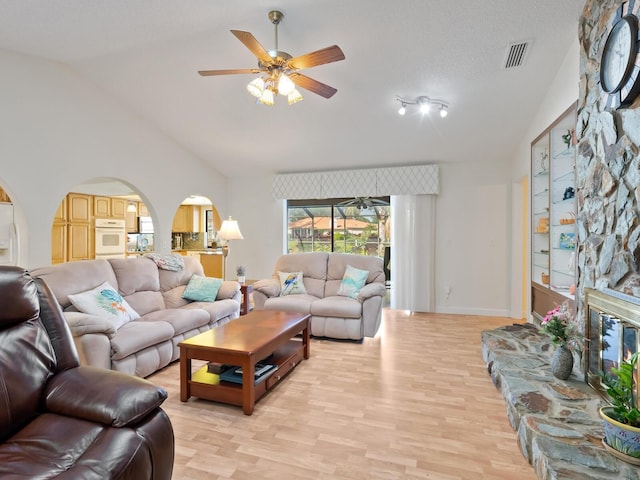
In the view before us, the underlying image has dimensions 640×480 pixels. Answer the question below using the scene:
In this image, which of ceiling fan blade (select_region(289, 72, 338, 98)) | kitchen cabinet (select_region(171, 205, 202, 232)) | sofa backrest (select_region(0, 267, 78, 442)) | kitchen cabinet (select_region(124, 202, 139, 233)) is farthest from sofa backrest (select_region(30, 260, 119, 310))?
kitchen cabinet (select_region(171, 205, 202, 232))

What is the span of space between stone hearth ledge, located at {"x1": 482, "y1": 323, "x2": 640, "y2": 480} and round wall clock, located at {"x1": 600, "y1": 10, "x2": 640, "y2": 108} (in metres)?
1.81

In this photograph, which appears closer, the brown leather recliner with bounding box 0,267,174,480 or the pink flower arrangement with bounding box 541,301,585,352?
the brown leather recliner with bounding box 0,267,174,480

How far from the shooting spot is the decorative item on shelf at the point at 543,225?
12.5 feet

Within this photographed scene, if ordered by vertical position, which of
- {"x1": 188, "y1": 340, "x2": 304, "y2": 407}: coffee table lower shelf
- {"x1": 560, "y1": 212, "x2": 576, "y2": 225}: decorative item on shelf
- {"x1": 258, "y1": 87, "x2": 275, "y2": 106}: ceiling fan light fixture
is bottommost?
{"x1": 188, "y1": 340, "x2": 304, "y2": 407}: coffee table lower shelf

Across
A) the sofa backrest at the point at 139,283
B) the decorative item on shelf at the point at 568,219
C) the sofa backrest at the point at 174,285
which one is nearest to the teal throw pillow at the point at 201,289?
the sofa backrest at the point at 174,285

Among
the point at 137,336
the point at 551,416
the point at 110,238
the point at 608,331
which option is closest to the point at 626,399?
the point at 551,416

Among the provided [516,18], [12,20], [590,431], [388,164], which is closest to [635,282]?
[590,431]

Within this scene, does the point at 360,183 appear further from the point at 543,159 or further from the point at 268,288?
the point at 543,159

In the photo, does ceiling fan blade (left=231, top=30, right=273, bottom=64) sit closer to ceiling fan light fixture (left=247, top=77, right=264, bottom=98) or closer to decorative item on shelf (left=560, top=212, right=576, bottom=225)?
ceiling fan light fixture (left=247, top=77, right=264, bottom=98)

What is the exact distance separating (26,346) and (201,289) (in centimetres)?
259

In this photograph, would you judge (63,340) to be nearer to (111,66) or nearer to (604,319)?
A: (604,319)

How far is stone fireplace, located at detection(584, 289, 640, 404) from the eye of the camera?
1.87 m

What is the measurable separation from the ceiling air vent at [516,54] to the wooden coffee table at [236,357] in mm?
3215

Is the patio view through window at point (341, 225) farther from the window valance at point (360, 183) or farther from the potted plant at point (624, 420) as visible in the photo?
the potted plant at point (624, 420)
